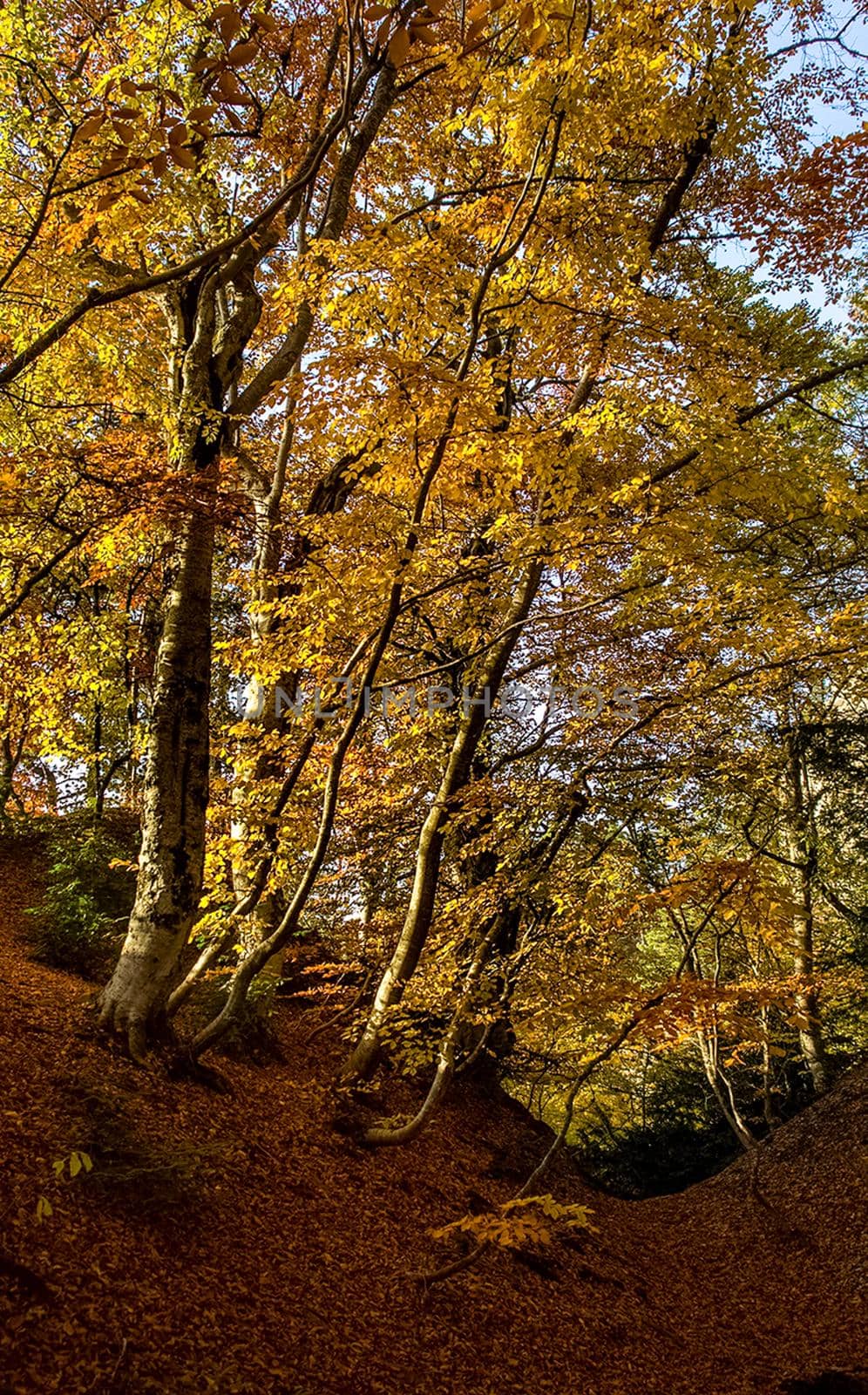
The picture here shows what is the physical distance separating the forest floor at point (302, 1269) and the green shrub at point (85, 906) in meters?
0.44

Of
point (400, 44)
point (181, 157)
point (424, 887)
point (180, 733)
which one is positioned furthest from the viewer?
point (424, 887)

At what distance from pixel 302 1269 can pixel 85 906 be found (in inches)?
217

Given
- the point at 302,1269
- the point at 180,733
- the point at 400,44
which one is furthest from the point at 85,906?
the point at 400,44

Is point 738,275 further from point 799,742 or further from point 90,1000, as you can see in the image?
point 90,1000

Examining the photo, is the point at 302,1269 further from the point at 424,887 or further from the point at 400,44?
the point at 400,44

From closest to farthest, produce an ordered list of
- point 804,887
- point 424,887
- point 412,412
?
point 412,412
point 424,887
point 804,887

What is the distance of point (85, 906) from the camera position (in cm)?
858

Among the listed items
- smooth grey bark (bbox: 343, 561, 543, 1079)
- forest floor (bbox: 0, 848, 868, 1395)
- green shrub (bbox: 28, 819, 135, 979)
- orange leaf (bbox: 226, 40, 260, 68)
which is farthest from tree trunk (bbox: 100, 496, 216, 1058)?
orange leaf (bbox: 226, 40, 260, 68)

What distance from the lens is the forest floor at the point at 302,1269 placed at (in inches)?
121

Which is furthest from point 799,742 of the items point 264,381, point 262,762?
point 264,381

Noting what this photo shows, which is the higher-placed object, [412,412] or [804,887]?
[412,412]

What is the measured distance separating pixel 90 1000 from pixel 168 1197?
277cm

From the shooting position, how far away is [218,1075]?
5.81 m

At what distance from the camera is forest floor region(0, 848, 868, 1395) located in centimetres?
307
